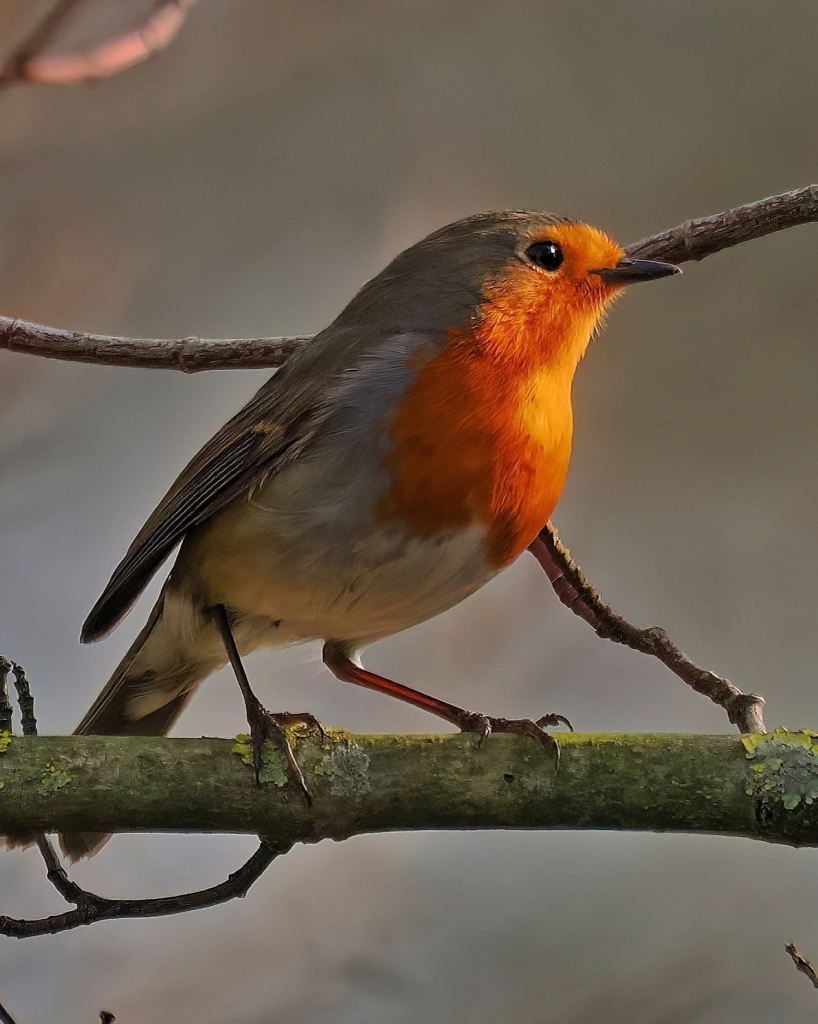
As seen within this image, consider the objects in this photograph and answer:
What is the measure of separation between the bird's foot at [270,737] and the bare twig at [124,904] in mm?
96

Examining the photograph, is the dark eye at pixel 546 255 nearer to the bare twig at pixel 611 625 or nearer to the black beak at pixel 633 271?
the black beak at pixel 633 271

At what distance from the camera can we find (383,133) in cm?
265

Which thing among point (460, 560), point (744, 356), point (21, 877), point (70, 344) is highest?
point (744, 356)

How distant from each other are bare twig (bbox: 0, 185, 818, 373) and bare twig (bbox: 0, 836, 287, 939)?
0.80 meters

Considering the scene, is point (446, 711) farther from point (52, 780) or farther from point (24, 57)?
point (24, 57)

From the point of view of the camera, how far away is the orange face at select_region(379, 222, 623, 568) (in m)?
1.47

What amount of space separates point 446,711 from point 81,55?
3.54 feet

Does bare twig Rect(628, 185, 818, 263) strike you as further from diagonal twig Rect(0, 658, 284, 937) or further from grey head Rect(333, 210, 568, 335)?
diagonal twig Rect(0, 658, 284, 937)

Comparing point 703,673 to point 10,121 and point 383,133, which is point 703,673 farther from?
point 10,121

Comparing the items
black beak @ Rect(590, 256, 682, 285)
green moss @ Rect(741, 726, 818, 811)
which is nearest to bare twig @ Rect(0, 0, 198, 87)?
black beak @ Rect(590, 256, 682, 285)

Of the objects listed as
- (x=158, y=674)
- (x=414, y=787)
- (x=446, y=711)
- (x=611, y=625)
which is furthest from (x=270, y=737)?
(x=611, y=625)

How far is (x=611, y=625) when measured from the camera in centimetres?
188

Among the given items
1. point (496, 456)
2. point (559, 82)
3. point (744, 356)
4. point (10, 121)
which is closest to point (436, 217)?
point (559, 82)

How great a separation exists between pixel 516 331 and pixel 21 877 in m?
1.63
